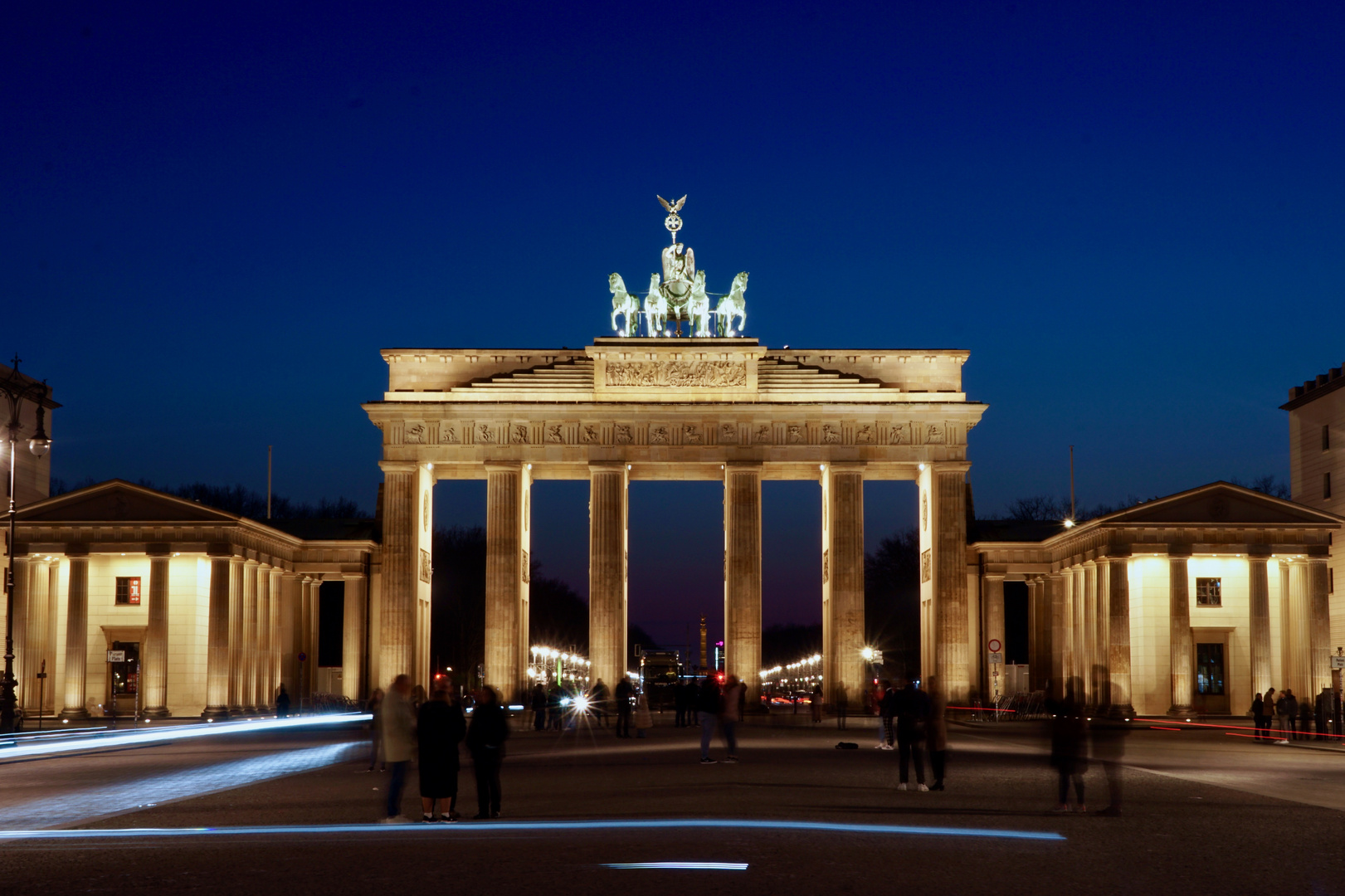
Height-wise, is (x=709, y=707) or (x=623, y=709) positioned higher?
(x=709, y=707)

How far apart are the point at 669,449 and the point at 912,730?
4344 centimetres

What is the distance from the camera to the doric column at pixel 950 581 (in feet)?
215

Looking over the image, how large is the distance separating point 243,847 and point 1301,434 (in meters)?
66.0

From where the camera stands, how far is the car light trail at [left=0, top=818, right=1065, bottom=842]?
17875mm

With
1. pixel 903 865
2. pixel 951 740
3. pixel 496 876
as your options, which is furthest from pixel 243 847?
pixel 951 740

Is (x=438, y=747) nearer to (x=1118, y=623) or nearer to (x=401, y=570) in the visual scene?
(x=1118, y=623)

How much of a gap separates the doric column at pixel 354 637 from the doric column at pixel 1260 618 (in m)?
39.5

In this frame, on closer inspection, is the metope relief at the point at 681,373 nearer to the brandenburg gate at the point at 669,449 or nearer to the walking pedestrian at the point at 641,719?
the brandenburg gate at the point at 669,449

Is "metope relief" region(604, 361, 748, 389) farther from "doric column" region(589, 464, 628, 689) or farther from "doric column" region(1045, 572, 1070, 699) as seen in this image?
"doric column" region(1045, 572, 1070, 699)

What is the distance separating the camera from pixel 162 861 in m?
15.4

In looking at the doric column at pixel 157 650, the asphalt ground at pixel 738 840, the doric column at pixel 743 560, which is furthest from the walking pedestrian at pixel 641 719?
the doric column at pixel 157 650

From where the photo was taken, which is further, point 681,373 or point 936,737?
point 681,373

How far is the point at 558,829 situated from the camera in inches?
717

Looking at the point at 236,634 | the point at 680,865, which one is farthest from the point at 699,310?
the point at 680,865
